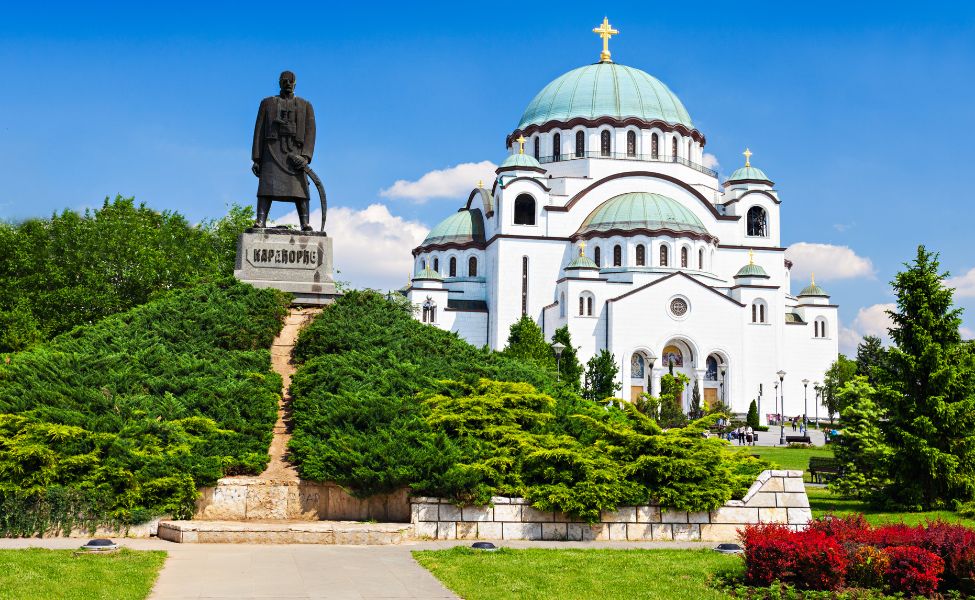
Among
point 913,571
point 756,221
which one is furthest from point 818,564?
point 756,221

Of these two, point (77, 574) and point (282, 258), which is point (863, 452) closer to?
point (282, 258)

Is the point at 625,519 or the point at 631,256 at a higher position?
the point at 631,256

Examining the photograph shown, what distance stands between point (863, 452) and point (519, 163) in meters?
44.6

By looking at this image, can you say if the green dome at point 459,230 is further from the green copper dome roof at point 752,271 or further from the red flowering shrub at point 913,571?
the red flowering shrub at point 913,571

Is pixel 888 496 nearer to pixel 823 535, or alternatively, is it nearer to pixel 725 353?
pixel 823 535

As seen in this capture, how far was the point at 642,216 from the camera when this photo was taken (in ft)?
186

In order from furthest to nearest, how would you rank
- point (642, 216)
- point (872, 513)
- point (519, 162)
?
point (519, 162) → point (642, 216) → point (872, 513)

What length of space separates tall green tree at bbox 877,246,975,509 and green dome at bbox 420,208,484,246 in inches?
1851

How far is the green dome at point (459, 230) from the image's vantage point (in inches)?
2500

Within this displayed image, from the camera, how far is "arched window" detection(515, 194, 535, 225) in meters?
59.8

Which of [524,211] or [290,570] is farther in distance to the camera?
[524,211]

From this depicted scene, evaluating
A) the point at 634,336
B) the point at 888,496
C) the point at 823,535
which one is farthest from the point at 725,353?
the point at 823,535

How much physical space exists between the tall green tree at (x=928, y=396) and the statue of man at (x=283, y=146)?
10590mm

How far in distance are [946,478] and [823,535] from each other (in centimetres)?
761
